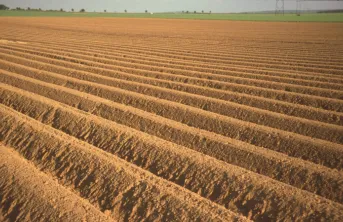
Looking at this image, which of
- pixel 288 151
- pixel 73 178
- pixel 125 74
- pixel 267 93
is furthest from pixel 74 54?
pixel 288 151

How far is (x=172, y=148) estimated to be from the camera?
10.2ft

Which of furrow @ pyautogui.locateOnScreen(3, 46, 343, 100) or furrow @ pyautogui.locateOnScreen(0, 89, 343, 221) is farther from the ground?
furrow @ pyautogui.locateOnScreen(3, 46, 343, 100)

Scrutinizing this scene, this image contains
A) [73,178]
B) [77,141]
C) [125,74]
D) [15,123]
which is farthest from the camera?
[125,74]

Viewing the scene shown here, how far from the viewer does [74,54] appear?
8.50m

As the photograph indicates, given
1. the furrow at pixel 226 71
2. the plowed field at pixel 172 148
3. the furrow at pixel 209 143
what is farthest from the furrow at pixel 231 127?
the furrow at pixel 226 71

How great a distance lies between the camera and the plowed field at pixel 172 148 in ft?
7.62

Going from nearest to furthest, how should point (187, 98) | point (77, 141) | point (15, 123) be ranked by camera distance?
point (77, 141) → point (15, 123) → point (187, 98)

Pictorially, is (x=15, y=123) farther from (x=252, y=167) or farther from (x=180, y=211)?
(x=252, y=167)

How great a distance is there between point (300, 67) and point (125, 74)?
376 centimetres

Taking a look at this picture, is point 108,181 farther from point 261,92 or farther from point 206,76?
point 206,76

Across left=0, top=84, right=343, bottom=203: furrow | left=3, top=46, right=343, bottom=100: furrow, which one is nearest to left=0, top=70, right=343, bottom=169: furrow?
left=0, top=84, right=343, bottom=203: furrow

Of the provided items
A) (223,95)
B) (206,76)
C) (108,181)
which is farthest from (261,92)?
(108,181)

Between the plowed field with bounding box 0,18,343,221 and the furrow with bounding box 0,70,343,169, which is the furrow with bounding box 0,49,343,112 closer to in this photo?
the plowed field with bounding box 0,18,343,221

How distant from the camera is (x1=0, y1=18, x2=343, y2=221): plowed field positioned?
2322 mm
